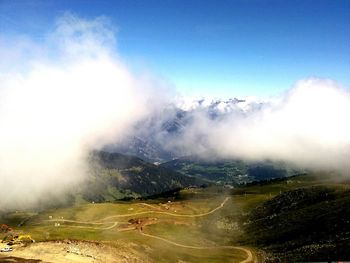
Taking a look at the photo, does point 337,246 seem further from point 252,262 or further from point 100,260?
point 100,260

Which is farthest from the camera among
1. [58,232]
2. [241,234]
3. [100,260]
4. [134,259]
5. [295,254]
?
[241,234]

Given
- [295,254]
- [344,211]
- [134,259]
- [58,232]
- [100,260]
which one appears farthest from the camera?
[58,232]

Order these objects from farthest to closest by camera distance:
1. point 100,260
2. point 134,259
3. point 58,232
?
point 58,232
point 134,259
point 100,260

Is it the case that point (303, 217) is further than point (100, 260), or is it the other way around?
point (303, 217)

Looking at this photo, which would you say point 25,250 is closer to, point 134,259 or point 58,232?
point 134,259

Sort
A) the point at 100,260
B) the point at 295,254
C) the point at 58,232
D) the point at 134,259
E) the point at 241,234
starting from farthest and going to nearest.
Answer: the point at 241,234 < the point at 58,232 < the point at 295,254 < the point at 134,259 < the point at 100,260

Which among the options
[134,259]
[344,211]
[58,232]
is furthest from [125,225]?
[344,211]

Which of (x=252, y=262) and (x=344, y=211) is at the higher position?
(x=344, y=211)

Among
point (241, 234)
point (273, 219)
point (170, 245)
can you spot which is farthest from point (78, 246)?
point (273, 219)

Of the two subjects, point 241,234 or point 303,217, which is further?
point 241,234
